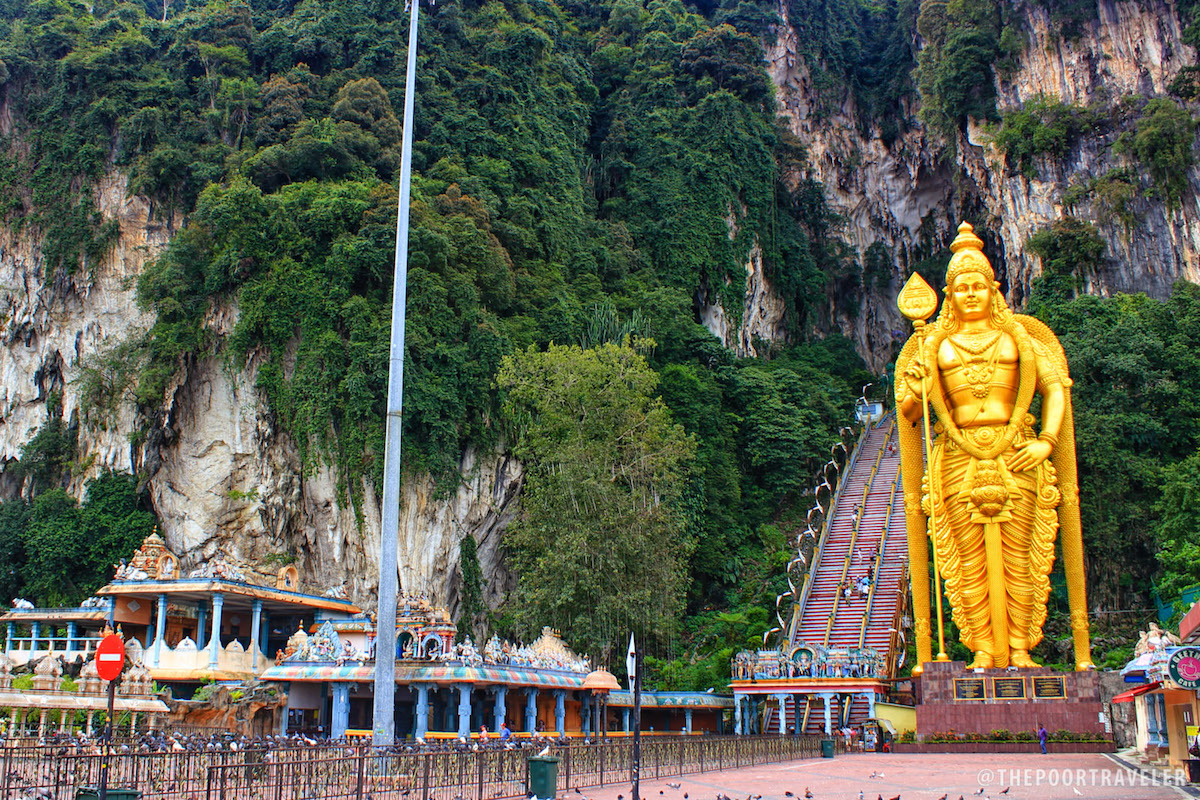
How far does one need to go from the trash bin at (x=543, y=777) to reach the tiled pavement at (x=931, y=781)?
81 cm

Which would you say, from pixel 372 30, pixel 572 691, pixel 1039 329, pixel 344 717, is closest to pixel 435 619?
pixel 344 717

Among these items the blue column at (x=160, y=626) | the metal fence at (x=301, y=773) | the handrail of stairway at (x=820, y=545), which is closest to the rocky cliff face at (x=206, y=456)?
the blue column at (x=160, y=626)

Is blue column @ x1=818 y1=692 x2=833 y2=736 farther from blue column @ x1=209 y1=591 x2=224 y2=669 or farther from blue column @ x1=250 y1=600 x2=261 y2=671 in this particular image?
blue column @ x1=209 y1=591 x2=224 y2=669

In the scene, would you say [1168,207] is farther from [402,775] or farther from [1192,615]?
[402,775]

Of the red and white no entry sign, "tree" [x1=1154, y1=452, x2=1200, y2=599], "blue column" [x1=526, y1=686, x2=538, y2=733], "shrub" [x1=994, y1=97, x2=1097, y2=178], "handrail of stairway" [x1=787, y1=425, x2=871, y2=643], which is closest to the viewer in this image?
the red and white no entry sign

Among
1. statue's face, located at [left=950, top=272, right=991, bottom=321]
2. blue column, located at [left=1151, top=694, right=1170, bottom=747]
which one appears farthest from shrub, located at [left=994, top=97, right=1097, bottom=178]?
blue column, located at [left=1151, top=694, right=1170, bottom=747]

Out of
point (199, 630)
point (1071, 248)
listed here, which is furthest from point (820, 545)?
point (199, 630)

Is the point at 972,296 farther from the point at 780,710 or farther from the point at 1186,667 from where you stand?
the point at 1186,667

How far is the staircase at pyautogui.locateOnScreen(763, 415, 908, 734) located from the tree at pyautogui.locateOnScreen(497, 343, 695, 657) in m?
3.72

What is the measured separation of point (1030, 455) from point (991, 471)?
2.77ft

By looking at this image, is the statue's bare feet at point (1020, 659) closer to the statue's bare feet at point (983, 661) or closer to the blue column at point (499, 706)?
the statue's bare feet at point (983, 661)

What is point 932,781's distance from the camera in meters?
14.2

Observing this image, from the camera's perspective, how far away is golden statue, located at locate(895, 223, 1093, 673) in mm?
21969

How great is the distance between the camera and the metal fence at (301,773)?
1020 cm
